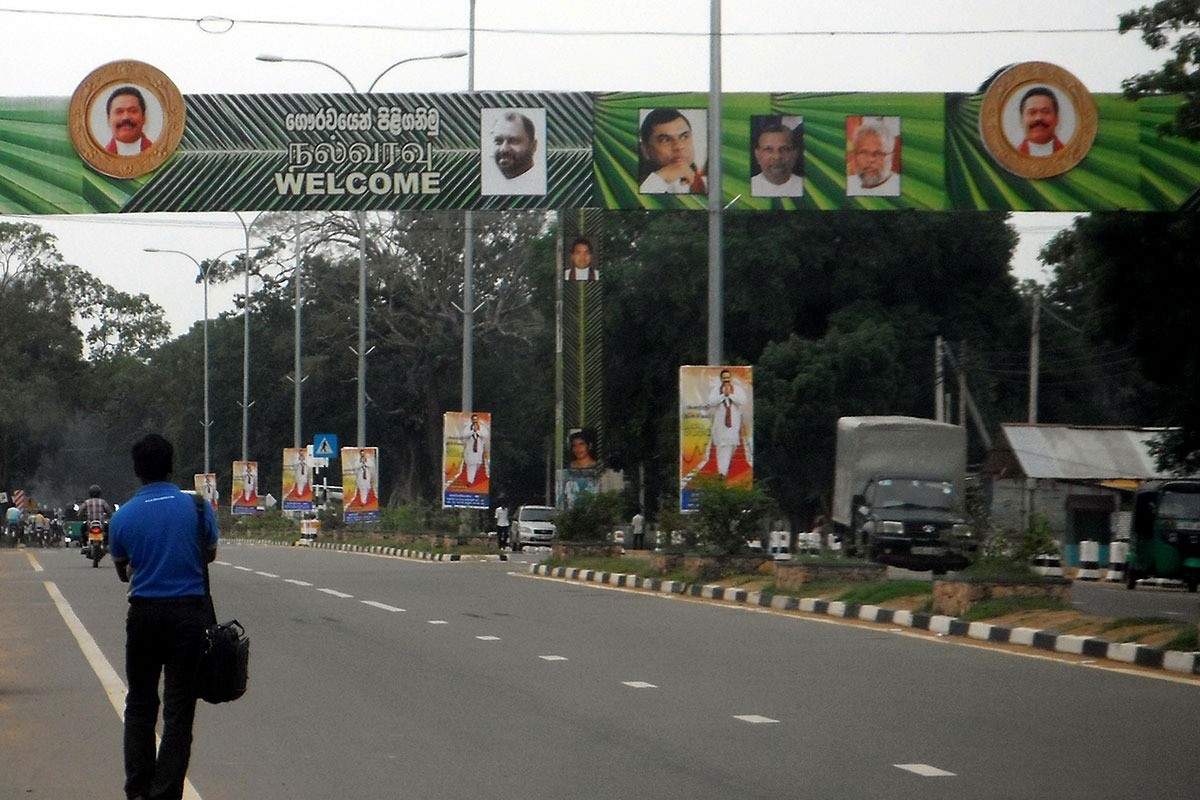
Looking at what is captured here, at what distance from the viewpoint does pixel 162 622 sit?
299 inches

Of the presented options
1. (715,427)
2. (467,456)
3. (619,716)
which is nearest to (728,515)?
(715,427)

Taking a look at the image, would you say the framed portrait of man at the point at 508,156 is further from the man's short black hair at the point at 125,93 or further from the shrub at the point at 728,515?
the shrub at the point at 728,515

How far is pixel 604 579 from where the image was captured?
97.4 ft

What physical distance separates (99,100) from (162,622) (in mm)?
20934

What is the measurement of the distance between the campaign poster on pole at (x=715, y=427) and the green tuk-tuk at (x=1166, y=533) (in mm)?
7359

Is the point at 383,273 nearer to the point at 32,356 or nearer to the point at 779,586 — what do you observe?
the point at 32,356

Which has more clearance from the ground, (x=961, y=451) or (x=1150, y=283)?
(x=1150, y=283)

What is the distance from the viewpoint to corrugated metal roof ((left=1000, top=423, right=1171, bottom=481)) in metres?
40.7

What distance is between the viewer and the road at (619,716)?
8523 millimetres

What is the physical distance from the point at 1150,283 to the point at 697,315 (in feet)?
83.3

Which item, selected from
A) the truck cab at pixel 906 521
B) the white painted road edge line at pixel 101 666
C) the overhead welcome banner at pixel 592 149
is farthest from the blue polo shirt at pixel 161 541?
the truck cab at pixel 906 521

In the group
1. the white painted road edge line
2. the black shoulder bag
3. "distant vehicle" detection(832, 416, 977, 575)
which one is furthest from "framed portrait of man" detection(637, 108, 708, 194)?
the black shoulder bag

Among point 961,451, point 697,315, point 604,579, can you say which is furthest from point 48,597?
point 697,315

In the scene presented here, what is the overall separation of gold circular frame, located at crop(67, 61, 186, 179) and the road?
9.45 meters
